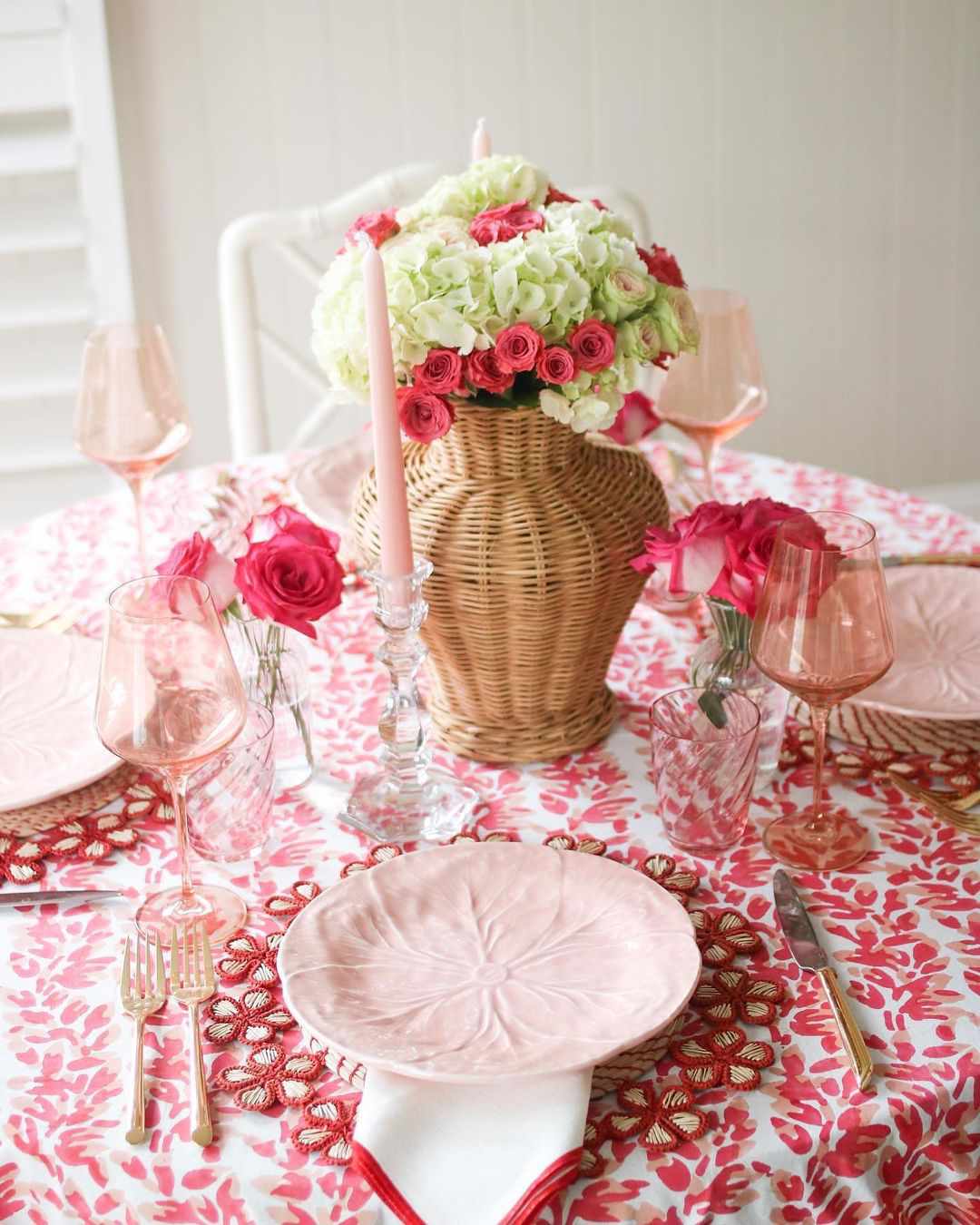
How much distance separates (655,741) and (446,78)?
6.30ft

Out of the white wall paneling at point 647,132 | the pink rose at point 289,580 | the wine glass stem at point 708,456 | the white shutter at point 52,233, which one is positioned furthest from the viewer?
the white wall paneling at point 647,132

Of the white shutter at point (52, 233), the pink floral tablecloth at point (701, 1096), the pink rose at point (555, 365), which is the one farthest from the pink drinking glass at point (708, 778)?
the white shutter at point (52, 233)

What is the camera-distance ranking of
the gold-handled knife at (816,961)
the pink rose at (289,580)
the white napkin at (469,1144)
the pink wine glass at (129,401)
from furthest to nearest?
→ the pink wine glass at (129,401) → the pink rose at (289,580) → the gold-handled knife at (816,961) → the white napkin at (469,1144)

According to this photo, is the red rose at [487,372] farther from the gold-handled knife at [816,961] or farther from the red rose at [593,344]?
the gold-handled knife at [816,961]

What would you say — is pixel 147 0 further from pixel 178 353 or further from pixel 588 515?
pixel 588 515

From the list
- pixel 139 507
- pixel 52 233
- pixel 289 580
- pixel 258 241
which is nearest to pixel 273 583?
pixel 289 580

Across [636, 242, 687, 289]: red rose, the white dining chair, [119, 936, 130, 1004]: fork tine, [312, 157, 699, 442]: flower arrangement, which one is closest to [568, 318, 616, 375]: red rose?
[312, 157, 699, 442]: flower arrangement

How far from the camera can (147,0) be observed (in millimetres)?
2498

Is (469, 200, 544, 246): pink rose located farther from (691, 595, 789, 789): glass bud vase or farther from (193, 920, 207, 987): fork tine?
(193, 920, 207, 987): fork tine

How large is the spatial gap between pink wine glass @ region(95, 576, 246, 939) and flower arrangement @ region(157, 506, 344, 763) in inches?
4.5

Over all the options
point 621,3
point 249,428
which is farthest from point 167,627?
point 621,3

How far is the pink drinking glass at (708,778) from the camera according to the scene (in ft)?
3.45

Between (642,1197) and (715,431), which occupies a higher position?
(715,431)

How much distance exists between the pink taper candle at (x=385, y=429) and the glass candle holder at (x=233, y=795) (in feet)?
0.53
